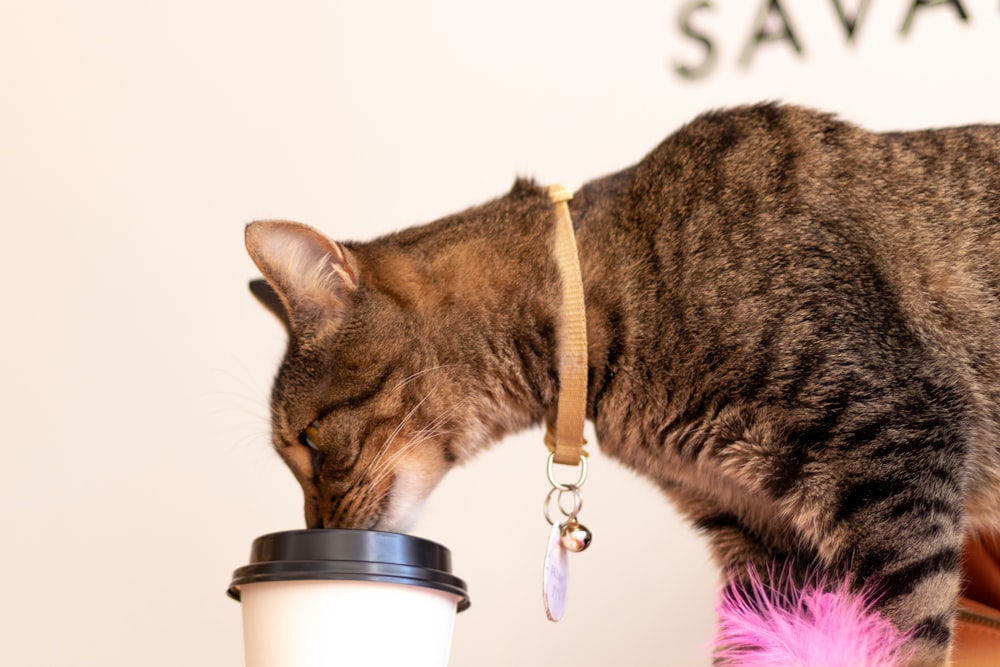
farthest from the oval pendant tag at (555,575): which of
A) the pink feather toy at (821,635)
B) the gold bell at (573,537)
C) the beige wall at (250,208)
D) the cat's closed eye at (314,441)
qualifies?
the beige wall at (250,208)

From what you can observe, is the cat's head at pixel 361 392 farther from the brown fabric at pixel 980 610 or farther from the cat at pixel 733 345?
the brown fabric at pixel 980 610

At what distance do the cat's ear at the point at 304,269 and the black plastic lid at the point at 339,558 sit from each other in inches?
14.7

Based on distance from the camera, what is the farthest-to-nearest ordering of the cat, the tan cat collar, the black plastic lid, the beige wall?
the beige wall < the tan cat collar < the cat < the black plastic lid

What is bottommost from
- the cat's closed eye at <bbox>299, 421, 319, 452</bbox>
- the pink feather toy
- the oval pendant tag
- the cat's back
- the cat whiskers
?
the pink feather toy

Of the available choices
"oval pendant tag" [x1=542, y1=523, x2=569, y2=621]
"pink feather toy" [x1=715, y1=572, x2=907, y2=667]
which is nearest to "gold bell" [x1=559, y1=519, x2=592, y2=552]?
"oval pendant tag" [x1=542, y1=523, x2=569, y2=621]

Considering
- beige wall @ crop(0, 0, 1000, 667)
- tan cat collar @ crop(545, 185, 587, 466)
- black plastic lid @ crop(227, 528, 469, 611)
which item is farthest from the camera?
beige wall @ crop(0, 0, 1000, 667)

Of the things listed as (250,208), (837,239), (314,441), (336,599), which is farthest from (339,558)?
(250,208)

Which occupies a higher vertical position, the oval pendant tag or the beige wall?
the beige wall

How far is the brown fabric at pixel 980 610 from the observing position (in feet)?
2.99

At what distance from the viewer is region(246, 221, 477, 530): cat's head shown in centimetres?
100

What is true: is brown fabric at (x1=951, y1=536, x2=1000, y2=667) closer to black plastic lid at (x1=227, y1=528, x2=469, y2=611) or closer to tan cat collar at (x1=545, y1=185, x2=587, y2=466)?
tan cat collar at (x1=545, y1=185, x2=587, y2=466)

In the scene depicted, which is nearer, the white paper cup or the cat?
the white paper cup

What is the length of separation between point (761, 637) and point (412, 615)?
0.29m

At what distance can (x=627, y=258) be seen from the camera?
0.99 metres
